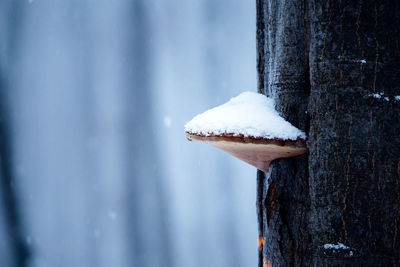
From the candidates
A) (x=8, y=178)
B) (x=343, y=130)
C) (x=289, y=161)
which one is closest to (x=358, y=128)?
(x=343, y=130)

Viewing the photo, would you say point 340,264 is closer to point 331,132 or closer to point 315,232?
point 315,232

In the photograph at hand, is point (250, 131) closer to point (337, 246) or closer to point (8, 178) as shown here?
point (337, 246)

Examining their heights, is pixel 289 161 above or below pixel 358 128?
below

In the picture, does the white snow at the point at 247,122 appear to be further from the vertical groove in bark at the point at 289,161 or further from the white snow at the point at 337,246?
the white snow at the point at 337,246

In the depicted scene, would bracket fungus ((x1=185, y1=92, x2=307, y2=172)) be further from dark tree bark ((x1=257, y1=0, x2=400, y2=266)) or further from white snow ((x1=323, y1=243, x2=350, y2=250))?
white snow ((x1=323, y1=243, x2=350, y2=250))

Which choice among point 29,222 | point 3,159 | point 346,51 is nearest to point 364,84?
point 346,51

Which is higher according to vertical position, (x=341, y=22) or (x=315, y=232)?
(x=341, y=22)
